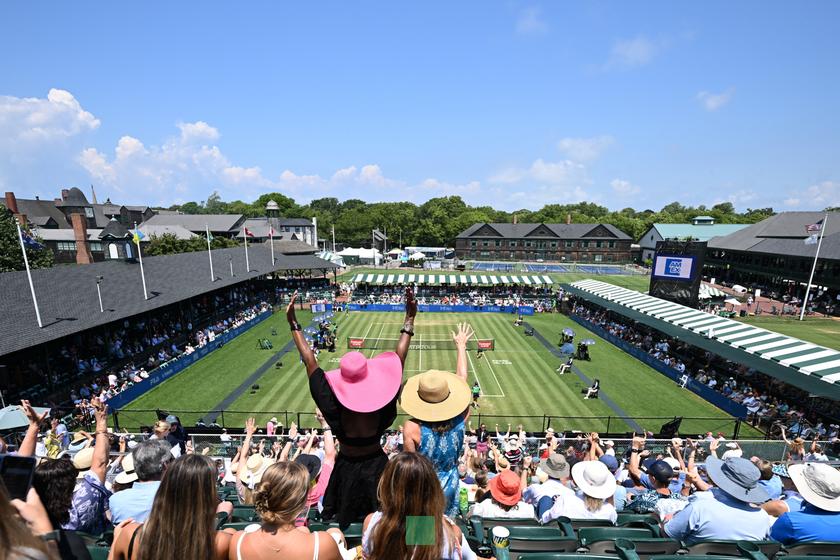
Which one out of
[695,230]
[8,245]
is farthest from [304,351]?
[695,230]

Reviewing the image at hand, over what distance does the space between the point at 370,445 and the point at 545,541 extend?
2.30 metres

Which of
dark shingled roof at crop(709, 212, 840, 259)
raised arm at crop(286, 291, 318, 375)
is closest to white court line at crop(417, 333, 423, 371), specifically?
raised arm at crop(286, 291, 318, 375)

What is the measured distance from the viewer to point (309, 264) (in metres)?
48.5

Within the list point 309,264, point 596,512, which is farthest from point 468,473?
point 309,264

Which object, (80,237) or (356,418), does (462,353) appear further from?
(80,237)

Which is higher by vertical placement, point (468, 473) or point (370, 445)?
point (370, 445)

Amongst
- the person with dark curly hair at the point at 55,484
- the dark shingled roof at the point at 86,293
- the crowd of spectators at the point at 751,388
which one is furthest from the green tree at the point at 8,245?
the crowd of spectators at the point at 751,388

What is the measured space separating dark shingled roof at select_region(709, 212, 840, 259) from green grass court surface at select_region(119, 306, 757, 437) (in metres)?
37.2

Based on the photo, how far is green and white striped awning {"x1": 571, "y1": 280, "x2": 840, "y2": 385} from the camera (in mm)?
17641

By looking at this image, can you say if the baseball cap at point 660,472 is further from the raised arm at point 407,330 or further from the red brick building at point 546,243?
the red brick building at point 546,243

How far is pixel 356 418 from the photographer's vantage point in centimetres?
372

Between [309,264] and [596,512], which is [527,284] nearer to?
[309,264]

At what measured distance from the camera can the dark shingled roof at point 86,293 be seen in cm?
1770

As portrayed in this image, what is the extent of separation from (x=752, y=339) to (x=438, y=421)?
83.8 feet
